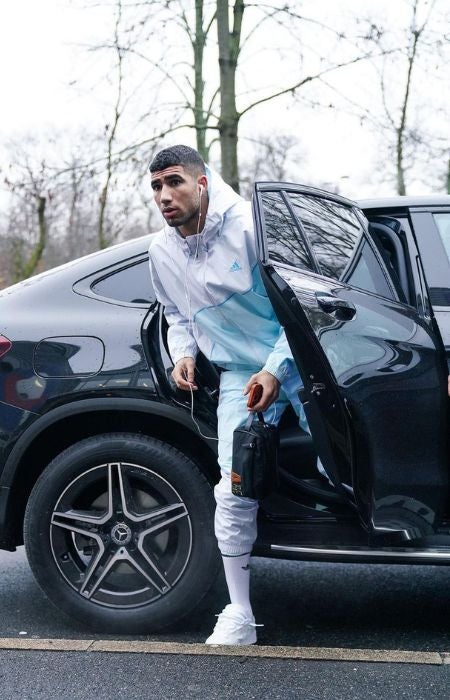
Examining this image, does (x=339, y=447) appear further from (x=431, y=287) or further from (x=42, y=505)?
(x=42, y=505)

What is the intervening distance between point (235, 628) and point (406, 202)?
1729mm

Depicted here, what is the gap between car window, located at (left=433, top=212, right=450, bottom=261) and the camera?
329cm

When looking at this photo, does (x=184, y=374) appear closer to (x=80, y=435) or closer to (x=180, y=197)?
(x=80, y=435)

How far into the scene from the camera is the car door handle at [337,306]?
9.32 feet

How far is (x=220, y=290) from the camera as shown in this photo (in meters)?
3.16

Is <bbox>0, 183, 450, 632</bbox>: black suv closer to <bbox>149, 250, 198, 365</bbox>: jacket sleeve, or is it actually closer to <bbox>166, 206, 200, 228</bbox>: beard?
<bbox>149, 250, 198, 365</bbox>: jacket sleeve

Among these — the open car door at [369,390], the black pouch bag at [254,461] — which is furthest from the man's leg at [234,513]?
the open car door at [369,390]

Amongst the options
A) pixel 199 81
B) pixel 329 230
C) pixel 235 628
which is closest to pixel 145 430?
pixel 235 628

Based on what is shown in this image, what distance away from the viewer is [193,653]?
9.91 feet

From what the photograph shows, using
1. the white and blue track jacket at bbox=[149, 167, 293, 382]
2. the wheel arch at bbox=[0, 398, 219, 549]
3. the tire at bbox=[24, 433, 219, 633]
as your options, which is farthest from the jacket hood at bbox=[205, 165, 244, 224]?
the tire at bbox=[24, 433, 219, 633]

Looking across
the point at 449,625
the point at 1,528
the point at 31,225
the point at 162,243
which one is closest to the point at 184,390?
the point at 162,243

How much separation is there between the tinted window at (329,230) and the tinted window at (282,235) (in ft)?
0.18

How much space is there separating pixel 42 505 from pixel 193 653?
2.55 feet

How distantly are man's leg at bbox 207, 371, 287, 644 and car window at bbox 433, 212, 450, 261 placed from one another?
2.77ft
